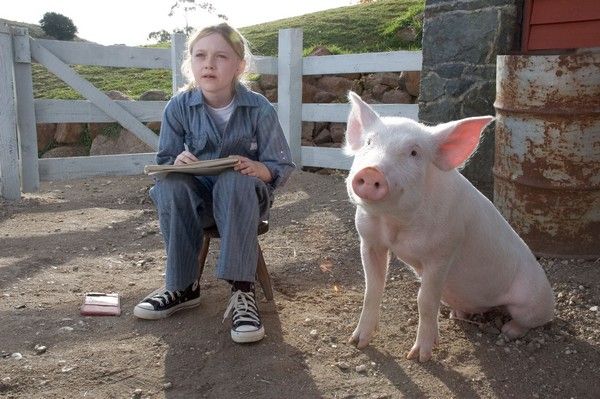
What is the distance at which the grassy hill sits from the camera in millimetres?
9594

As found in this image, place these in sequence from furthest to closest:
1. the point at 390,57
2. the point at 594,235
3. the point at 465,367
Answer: the point at 390,57 → the point at 594,235 → the point at 465,367

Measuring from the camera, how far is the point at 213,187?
9.09 ft

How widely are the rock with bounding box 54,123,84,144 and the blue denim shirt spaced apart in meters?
5.71

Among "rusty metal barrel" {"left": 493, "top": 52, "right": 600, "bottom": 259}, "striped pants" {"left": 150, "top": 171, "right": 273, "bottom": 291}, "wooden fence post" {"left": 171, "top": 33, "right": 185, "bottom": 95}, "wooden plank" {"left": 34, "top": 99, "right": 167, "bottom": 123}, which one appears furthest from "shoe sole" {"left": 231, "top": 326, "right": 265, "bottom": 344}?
"wooden fence post" {"left": 171, "top": 33, "right": 185, "bottom": 95}

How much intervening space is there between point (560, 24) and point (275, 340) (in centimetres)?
319

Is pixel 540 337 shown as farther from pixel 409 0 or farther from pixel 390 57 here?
pixel 409 0

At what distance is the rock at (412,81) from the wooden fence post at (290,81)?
1.24 m

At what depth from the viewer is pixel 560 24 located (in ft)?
14.4

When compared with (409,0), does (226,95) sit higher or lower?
lower

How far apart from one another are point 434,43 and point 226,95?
249 cm

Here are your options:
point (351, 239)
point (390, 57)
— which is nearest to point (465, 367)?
point (351, 239)

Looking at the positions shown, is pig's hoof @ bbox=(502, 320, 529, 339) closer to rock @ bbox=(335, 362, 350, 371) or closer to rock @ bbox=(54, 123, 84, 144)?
rock @ bbox=(335, 362, 350, 371)

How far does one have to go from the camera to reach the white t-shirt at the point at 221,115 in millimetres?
2955

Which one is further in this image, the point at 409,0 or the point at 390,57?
the point at 409,0
